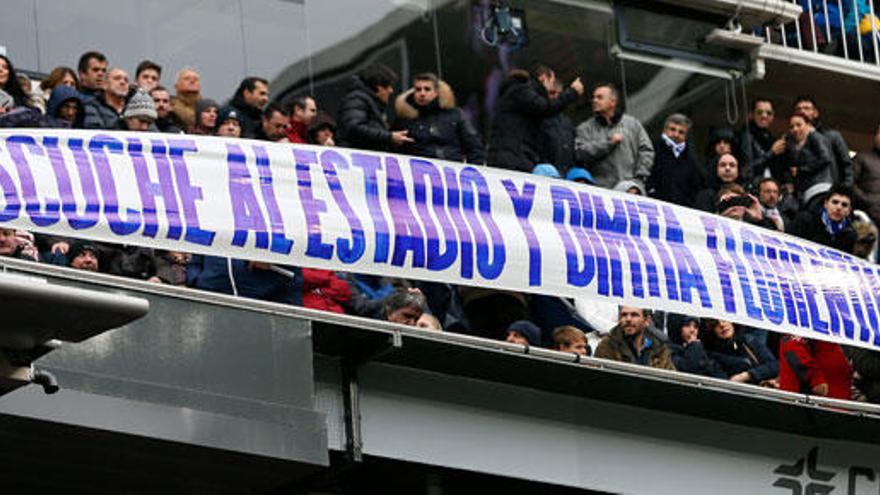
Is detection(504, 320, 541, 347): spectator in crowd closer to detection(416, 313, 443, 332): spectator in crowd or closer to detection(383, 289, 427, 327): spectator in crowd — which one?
detection(416, 313, 443, 332): spectator in crowd

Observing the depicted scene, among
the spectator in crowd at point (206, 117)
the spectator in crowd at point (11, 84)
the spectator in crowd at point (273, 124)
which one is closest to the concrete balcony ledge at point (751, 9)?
the spectator in crowd at point (273, 124)

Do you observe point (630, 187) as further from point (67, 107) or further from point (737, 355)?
point (67, 107)

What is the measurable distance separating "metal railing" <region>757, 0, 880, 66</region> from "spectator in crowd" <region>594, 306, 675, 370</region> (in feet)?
26.8

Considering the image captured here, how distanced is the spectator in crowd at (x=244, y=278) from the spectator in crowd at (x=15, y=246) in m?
1.43

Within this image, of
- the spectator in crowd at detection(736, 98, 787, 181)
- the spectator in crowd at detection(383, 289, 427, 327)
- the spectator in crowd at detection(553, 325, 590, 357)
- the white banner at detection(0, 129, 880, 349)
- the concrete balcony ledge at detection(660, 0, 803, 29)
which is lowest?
the spectator in crowd at detection(553, 325, 590, 357)

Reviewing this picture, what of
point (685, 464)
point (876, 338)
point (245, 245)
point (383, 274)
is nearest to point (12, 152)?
point (245, 245)

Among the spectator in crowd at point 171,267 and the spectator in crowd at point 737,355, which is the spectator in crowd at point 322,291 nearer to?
the spectator in crowd at point 171,267

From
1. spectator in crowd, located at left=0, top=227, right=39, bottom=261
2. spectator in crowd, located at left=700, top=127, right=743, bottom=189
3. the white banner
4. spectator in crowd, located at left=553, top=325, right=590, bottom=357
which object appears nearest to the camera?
spectator in crowd, located at left=0, top=227, right=39, bottom=261

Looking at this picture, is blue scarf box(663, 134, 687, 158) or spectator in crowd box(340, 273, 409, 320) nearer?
spectator in crowd box(340, 273, 409, 320)

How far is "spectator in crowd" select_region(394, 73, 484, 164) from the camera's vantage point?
20.8 meters

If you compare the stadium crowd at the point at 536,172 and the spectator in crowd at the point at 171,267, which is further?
the stadium crowd at the point at 536,172

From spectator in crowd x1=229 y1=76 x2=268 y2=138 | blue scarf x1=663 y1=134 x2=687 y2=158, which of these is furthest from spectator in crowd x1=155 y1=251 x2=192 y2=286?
blue scarf x1=663 y1=134 x2=687 y2=158

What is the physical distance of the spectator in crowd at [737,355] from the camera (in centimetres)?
2117

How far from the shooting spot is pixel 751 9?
26547 mm
